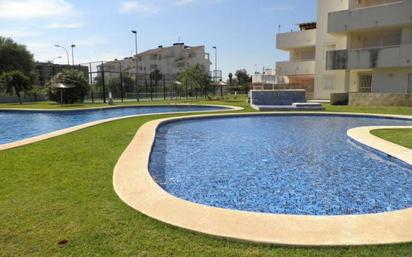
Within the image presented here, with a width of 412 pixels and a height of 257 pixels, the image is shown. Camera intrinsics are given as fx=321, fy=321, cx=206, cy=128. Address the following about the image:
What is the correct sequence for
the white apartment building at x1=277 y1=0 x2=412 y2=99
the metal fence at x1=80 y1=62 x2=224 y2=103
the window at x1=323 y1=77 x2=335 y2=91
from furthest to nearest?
1. the metal fence at x1=80 y1=62 x2=224 y2=103
2. the window at x1=323 y1=77 x2=335 y2=91
3. the white apartment building at x1=277 y1=0 x2=412 y2=99

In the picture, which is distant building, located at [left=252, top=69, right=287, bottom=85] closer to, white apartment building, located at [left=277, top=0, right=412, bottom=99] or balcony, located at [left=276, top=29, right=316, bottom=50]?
white apartment building, located at [left=277, top=0, right=412, bottom=99]

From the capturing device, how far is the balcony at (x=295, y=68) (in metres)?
32.8

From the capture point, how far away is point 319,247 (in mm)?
3121

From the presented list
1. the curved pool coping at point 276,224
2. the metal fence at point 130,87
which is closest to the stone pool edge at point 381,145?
the curved pool coping at point 276,224

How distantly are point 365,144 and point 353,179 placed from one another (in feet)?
10.1

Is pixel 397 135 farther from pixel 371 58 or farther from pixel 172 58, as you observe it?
pixel 172 58

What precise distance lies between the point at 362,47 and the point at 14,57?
45747 mm

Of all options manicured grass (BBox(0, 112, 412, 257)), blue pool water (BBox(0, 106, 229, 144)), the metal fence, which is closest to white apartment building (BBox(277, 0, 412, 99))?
blue pool water (BBox(0, 106, 229, 144))

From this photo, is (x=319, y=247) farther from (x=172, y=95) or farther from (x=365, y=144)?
(x=172, y=95)

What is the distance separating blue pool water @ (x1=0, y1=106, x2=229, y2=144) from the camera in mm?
14038

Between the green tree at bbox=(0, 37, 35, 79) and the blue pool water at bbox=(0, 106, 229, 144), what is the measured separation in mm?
26770

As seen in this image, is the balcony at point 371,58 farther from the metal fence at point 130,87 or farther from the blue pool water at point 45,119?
the metal fence at point 130,87

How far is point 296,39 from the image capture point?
112 ft

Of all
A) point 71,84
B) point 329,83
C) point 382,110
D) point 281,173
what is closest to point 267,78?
point 329,83
